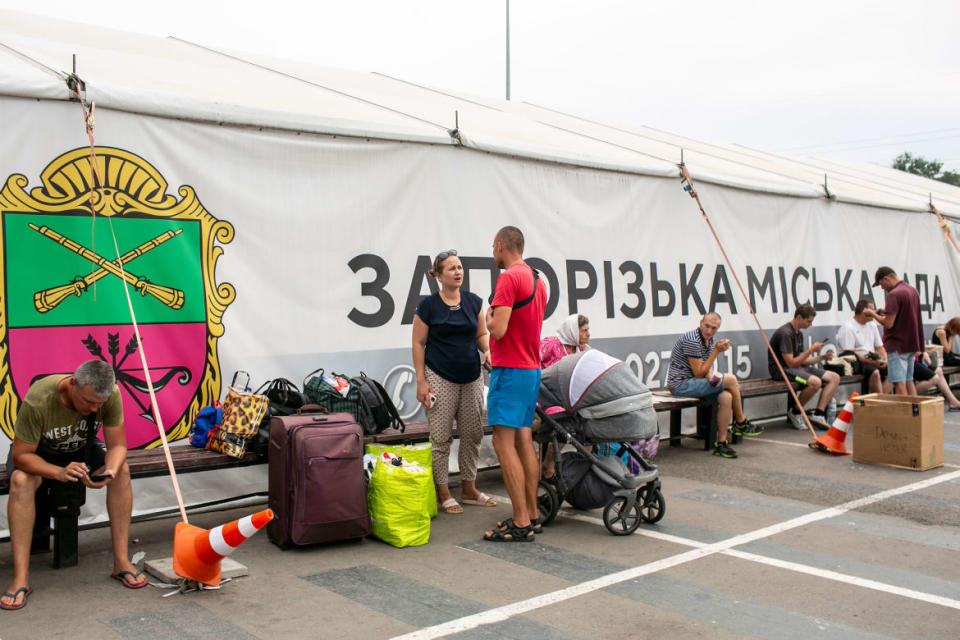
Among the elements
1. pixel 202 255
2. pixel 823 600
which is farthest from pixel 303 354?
pixel 823 600

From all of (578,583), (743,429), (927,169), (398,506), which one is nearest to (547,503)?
(398,506)

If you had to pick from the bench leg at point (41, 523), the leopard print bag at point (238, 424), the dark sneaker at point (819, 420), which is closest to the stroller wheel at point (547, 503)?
the leopard print bag at point (238, 424)

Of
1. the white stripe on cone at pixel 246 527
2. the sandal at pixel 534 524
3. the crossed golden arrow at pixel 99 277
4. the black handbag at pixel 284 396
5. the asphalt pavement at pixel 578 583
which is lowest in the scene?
the asphalt pavement at pixel 578 583

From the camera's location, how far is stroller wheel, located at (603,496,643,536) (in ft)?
17.7

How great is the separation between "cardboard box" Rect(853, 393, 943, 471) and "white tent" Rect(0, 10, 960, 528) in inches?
80.1

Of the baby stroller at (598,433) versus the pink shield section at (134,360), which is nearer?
the pink shield section at (134,360)

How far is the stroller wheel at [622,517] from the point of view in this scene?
5.41 m

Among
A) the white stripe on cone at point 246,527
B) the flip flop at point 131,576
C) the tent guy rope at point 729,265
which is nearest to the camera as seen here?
the white stripe on cone at point 246,527

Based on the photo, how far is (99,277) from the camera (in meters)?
5.40

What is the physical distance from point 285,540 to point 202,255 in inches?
79.0

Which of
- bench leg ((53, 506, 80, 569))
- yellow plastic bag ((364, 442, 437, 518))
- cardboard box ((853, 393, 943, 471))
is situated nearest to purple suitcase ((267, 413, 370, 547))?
yellow plastic bag ((364, 442, 437, 518))

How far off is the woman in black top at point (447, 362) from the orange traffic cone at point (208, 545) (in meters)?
1.82

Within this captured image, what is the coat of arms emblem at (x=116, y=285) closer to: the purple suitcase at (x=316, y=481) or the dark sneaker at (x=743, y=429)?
the purple suitcase at (x=316, y=481)

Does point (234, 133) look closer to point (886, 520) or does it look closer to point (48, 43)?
point (48, 43)
